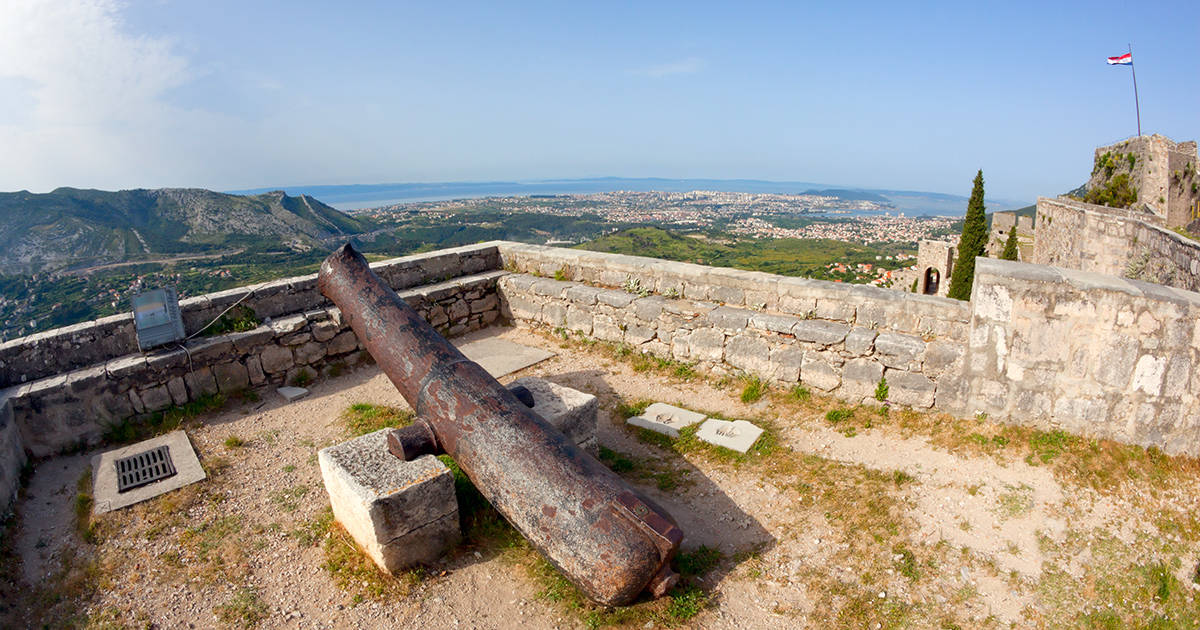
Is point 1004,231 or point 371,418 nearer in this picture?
point 371,418

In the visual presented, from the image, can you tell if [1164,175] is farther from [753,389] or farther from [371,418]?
[371,418]

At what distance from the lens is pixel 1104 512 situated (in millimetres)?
3795

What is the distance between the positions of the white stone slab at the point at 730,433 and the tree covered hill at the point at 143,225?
107ft

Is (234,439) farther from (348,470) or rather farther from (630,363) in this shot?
(630,363)

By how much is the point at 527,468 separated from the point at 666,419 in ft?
8.80

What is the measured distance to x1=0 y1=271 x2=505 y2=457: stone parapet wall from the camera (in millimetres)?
4887

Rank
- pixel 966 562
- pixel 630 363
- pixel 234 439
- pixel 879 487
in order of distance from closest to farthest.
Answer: pixel 966 562 < pixel 879 487 < pixel 234 439 < pixel 630 363

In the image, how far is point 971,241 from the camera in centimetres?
2602

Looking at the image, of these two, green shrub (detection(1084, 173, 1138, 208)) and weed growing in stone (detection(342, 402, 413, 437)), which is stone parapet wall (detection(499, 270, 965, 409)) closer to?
weed growing in stone (detection(342, 402, 413, 437))

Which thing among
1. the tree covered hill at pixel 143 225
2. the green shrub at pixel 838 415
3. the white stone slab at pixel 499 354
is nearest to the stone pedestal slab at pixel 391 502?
the white stone slab at pixel 499 354

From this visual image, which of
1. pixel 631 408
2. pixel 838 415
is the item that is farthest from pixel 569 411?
pixel 838 415

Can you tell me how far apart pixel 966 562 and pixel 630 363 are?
4.02 metres

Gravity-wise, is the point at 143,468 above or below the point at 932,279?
above

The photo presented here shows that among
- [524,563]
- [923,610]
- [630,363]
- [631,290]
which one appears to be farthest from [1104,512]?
[631,290]
